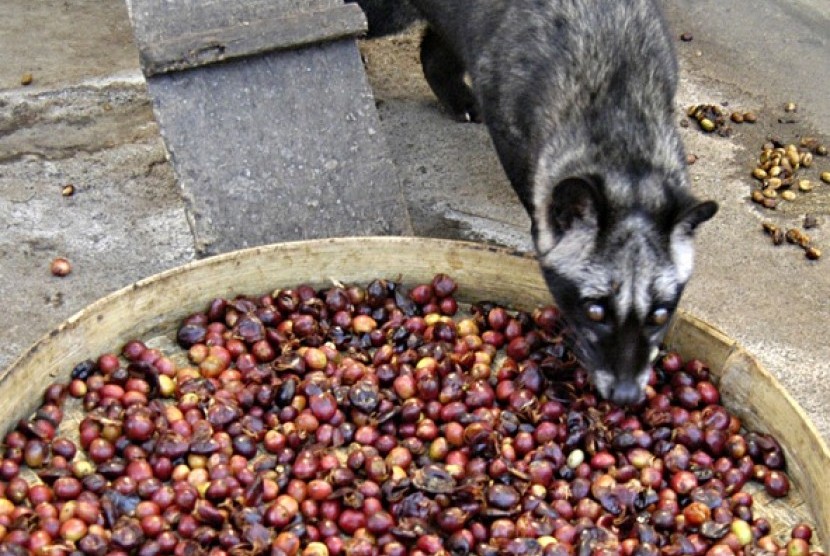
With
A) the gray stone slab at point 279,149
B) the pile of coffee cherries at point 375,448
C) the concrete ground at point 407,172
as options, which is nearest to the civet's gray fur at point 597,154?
the pile of coffee cherries at point 375,448

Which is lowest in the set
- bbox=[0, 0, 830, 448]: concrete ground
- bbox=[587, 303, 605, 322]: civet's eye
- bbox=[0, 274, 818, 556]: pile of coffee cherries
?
bbox=[0, 0, 830, 448]: concrete ground

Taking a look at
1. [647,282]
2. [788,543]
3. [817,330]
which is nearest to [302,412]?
[647,282]

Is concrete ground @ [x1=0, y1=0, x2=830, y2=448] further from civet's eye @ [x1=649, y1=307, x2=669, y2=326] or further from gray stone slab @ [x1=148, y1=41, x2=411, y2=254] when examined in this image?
civet's eye @ [x1=649, y1=307, x2=669, y2=326]

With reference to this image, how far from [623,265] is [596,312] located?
18 centimetres

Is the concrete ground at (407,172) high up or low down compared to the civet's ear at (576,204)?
down

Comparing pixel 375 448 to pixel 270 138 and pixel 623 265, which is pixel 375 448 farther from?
pixel 270 138

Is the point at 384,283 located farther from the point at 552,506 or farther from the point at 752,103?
the point at 752,103

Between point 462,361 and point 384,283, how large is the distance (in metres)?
0.46

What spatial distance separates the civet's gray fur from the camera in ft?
12.4

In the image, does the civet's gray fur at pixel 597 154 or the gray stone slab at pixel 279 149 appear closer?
the civet's gray fur at pixel 597 154

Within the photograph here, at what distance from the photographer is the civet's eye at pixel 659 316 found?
3.75m

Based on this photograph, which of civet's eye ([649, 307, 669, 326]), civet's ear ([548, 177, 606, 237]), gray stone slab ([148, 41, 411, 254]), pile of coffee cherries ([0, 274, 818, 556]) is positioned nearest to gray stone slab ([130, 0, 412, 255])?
gray stone slab ([148, 41, 411, 254])

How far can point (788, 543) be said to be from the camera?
348 cm

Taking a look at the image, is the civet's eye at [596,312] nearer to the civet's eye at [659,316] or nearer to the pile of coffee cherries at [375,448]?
the civet's eye at [659,316]
